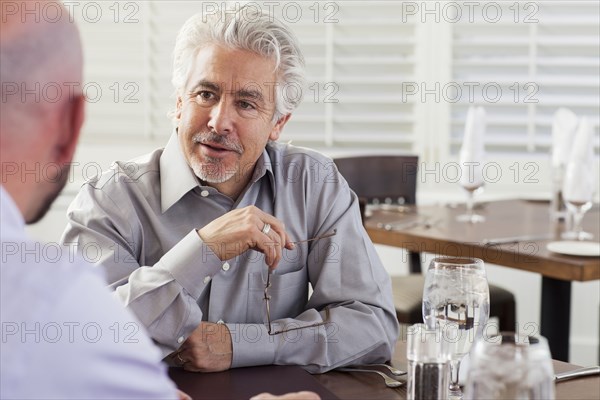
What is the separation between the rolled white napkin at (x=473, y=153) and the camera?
125 inches

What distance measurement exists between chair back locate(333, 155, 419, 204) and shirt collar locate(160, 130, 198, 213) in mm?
1532

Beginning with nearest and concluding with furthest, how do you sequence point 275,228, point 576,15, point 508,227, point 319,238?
point 275,228 < point 319,238 < point 508,227 < point 576,15

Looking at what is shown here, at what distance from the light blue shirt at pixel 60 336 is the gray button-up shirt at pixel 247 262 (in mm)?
839

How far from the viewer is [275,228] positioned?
1.70 metres

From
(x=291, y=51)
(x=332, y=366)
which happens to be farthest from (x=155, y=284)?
(x=291, y=51)

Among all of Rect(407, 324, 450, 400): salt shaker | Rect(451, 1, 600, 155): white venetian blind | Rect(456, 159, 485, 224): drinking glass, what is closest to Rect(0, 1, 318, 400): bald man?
Rect(407, 324, 450, 400): salt shaker

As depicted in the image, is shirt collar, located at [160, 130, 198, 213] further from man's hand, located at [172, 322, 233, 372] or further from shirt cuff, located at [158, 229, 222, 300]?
man's hand, located at [172, 322, 233, 372]

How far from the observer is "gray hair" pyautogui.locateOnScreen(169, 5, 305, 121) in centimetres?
187

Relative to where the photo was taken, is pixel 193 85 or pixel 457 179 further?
pixel 457 179

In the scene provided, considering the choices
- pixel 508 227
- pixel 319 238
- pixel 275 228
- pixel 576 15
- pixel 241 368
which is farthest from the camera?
pixel 576 15

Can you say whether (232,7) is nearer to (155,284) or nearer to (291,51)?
(291,51)

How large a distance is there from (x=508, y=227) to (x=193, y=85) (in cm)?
145

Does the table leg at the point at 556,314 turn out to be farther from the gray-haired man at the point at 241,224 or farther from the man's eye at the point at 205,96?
the man's eye at the point at 205,96

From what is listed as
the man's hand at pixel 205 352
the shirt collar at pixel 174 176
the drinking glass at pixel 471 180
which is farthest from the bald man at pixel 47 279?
the drinking glass at pixel 471 180
